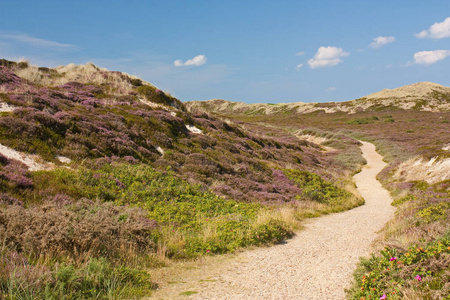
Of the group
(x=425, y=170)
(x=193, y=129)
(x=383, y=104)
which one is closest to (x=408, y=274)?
(x=193, y=129)

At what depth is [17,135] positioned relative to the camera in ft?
39.5

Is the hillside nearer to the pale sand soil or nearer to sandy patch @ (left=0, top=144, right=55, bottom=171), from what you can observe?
the pale sand soil

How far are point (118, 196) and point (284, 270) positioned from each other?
6.94m

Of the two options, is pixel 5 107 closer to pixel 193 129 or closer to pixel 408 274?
pixel 193 129

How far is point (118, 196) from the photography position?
11.0 meters

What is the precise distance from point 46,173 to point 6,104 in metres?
7.32

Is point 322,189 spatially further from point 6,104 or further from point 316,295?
point 6,104

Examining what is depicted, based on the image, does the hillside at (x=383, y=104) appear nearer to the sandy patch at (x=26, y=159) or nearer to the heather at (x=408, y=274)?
the sandy patch at (x=26, y=159)

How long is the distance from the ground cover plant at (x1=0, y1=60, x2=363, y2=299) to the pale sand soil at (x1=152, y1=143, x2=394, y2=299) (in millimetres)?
606

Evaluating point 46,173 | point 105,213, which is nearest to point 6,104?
point 46,173

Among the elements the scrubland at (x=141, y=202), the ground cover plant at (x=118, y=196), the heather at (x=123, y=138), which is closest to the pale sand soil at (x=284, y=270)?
the scrubland at (x=141, y=202)

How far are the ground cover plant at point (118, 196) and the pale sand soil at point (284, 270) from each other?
61 cm

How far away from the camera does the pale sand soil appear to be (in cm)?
592

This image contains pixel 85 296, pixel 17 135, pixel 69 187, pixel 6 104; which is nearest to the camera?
pixel 85 296
